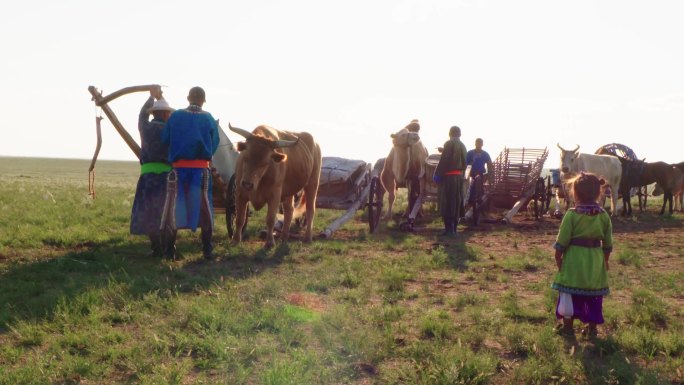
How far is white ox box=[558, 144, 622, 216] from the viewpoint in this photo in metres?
18.5

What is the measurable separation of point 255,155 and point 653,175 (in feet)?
50.6

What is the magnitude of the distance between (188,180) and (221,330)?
3.67 m

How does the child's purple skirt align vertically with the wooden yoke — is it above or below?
below

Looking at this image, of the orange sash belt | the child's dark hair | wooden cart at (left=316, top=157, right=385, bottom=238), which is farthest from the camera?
wooden cart at (left=316, top=157, right=385, bottom=238)

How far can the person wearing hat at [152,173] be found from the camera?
9.30 m

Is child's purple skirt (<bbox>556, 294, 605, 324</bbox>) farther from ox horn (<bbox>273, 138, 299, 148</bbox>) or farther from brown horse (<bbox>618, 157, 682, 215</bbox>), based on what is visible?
brown horse (<bbox>618, 157, 682, 215</bbox>)

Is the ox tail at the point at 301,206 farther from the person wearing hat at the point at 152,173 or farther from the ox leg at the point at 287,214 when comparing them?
the person wearing hat at the point at 152,173

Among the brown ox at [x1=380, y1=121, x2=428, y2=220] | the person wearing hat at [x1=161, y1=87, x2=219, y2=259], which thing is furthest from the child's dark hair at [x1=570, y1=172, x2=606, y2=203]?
the brown ox at [x1=380, y1=121, x2=428, y2=220]

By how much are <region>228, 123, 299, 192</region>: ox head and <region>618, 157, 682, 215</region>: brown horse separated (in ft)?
45.2

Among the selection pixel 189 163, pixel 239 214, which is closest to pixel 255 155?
pixel 239 214

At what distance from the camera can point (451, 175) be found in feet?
45.0

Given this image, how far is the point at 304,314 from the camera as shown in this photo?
6.60 m

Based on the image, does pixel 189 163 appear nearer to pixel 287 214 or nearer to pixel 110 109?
pixel 110 109

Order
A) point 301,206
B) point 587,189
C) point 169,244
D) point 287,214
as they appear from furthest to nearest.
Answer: point 301,206, point 287,214, point 169,244, point 587,189
